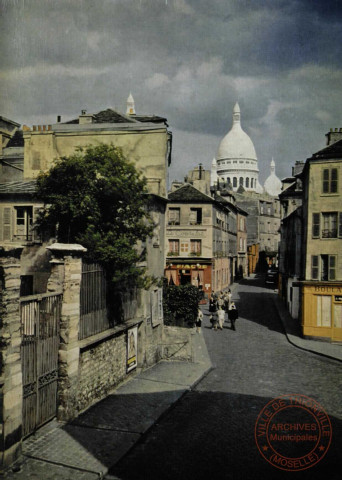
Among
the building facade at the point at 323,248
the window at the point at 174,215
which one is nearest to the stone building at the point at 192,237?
the window at the point at 174,215

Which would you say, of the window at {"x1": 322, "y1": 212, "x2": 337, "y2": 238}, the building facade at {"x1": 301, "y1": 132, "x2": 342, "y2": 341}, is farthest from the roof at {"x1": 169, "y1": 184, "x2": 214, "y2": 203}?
the window at {"x1": 322, "y1": 212, "x2": 337, "y2": 238}

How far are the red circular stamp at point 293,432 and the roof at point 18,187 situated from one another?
13.4 m

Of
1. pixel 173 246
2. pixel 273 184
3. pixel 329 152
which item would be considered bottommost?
pixel 173 246

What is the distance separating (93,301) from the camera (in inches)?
555

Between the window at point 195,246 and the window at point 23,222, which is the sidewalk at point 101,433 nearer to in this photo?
the window at point 23,222

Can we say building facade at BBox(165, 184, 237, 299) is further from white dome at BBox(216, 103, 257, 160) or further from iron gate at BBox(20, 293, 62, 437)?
white dome at BBox(216, 103, 257, 160)

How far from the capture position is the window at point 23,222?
19922mm

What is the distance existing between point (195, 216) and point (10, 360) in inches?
1335

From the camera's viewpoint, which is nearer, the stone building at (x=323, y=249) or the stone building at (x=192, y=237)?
the stone building at (x=323, y=249)

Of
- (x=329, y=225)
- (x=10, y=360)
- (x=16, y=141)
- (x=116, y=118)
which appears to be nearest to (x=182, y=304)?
(x=329, y=225)

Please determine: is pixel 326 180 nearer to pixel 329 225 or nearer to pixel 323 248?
pixel 329 225

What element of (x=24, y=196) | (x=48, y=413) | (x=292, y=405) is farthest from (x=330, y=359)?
(x=24, y=196)

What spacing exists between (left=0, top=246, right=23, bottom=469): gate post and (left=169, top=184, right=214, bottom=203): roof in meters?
32.7

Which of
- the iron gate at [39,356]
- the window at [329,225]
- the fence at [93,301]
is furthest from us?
the window at [329,225]
